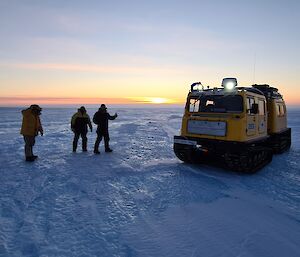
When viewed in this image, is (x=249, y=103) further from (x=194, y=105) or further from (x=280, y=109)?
(x=280, y=109)

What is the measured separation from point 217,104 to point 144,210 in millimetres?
4629

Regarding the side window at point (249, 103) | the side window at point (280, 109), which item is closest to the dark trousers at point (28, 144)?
the side window at point (249, 103)

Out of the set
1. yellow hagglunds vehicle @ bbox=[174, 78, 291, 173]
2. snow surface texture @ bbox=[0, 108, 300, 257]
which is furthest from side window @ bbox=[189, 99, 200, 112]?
snow surface texture @ bbox=[0, 108, 300, 257]

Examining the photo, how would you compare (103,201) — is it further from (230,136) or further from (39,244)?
(230,136)

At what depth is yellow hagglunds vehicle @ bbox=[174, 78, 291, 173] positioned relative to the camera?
25.2ft

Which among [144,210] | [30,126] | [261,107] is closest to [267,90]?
[261,107]

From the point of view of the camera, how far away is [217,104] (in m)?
8.49

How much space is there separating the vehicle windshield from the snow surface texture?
1.79 m

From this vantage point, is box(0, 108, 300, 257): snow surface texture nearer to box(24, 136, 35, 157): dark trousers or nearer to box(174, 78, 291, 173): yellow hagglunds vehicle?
box(24, 136, 35, 157): dark trousers

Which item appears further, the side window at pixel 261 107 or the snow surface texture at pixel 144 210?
the side window at pixel 261 107

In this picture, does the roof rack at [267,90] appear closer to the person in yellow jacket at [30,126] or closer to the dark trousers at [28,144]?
the person in yellow jacket at [30,126]

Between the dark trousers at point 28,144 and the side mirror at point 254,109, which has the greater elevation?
the side mirror at point 254,109

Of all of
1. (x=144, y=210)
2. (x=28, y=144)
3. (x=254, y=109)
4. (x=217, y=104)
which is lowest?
(x=144, y=210)

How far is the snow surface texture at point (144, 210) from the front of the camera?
3.75m
